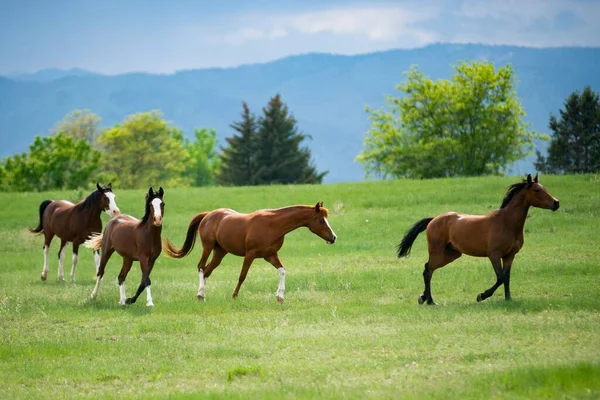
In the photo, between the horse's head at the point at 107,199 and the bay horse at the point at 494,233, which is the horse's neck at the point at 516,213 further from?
the horse's head at the point at 107,199

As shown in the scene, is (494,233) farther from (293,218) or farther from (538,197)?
(293,218)

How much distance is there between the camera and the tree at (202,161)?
140500 millimetres

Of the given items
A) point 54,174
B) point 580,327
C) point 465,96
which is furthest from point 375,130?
point 580,327

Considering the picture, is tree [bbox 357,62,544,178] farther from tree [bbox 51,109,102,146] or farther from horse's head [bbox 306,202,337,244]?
horse's head [bbox 306,202,337,244]

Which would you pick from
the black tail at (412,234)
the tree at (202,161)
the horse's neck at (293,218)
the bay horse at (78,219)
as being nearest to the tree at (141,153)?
the tree at (202,161)

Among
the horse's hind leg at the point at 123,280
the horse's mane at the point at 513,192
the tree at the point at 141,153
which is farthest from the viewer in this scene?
the tree at the point at 141,153

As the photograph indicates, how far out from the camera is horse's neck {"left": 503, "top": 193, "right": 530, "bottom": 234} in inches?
651

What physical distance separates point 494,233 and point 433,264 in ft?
4.68

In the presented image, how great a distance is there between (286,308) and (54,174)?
74773 mm

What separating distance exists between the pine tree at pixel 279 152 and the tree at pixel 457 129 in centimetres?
823

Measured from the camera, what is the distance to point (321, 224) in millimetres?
17719

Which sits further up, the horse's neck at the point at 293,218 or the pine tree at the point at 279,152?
the pine tree at the point at 279,152

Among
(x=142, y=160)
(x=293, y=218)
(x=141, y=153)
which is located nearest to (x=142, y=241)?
(x=293, y=218)

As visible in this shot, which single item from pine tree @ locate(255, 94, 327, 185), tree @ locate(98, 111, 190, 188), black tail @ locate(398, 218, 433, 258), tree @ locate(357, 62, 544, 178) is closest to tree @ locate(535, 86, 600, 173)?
tree @ locate(357, 62, 544, 178)
